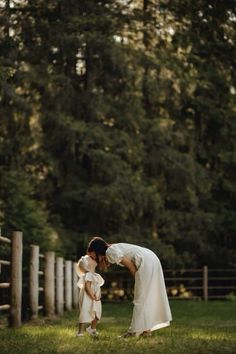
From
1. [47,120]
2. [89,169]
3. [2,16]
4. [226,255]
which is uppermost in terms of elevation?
[2,16]

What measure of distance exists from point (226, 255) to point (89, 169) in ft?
21.0

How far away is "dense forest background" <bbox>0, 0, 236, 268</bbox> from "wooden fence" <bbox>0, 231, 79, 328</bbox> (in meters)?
7.68

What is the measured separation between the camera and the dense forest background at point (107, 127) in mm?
29255

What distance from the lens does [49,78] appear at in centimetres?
2956

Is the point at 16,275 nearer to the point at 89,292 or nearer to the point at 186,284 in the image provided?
the point at 89,292

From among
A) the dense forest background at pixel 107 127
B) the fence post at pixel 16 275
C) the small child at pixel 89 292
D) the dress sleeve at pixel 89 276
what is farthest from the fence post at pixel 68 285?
the dress sleeve at pixel 89 276

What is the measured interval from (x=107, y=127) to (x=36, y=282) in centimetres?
1612

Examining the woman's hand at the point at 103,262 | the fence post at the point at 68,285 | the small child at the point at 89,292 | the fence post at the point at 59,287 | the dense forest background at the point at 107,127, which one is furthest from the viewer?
the dense forest background at the point at 107,127

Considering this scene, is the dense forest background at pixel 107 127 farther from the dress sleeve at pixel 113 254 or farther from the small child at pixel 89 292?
the dress sleeve at pixel 113 254

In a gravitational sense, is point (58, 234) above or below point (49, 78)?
below

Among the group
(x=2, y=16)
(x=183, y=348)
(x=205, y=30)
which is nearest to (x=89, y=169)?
(x=2, y=16)

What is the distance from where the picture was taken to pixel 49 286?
1636 centimetres

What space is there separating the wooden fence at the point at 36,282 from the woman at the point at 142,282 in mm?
2346

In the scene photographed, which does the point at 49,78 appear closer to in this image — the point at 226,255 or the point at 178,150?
the point at 178,150
